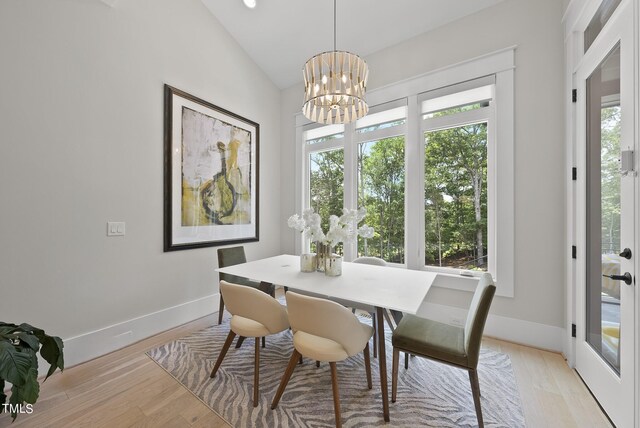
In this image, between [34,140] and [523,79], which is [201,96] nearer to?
[34,140]

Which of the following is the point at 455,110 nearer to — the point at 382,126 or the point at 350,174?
the point at 382,126

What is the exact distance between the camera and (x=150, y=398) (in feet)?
5.67

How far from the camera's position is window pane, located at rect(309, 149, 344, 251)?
12.1 feet

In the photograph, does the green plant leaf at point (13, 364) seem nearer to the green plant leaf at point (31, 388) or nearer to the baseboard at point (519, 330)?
the green plant leaf at point (31, 388)

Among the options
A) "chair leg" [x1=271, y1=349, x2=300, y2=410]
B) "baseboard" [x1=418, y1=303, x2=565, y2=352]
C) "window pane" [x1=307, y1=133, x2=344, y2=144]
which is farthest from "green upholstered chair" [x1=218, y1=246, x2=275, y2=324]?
"baseboard" [x1=418, y1=303, x2=565, y2=352]

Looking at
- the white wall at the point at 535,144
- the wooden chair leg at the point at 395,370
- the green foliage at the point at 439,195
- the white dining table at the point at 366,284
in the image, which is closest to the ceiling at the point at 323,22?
the white wall at the point at 535,144

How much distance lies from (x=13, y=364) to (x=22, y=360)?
3cm

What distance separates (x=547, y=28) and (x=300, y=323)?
3163 mm

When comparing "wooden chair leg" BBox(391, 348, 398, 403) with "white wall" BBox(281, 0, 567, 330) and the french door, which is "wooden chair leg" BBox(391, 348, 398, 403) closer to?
the french door

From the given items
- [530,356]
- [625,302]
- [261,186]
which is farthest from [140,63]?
[530,356]

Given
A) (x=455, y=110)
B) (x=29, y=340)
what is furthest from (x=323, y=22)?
(x=29, y=340)

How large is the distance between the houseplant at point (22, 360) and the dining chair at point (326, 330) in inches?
44.2

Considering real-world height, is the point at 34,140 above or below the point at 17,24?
below

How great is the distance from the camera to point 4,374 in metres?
1.07
